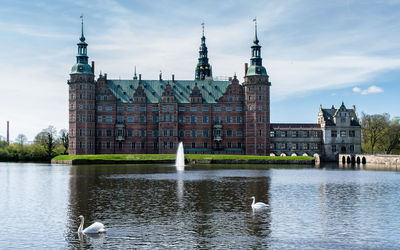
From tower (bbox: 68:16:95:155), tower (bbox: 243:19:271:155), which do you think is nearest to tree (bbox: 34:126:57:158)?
tower (bbox: 68:16:95:155)

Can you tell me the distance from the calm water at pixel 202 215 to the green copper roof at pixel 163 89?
6619 centimetres

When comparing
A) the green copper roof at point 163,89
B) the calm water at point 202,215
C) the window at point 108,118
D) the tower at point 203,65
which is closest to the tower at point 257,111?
the green copper roof at point 163,89

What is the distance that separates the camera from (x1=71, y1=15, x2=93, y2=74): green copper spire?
→ 111 m

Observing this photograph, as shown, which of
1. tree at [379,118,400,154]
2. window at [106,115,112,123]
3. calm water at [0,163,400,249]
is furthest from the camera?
tree at [379,118,400,154]

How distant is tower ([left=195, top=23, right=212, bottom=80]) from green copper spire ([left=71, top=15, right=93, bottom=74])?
41618 mm

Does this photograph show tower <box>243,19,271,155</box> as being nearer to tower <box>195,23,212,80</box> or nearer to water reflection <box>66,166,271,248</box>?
tower <box>195,23,212,80</box>

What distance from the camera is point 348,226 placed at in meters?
28.6

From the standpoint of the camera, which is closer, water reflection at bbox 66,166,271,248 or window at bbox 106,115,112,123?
water reflection at bbox 66,166,271,248

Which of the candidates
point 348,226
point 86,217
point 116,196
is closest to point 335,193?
point 348,226

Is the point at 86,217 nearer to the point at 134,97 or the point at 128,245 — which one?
the point at 128,245

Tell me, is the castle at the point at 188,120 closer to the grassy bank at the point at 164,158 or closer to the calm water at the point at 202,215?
the grassy bank at the point at 164,158

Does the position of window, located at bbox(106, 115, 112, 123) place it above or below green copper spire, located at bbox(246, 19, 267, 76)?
below

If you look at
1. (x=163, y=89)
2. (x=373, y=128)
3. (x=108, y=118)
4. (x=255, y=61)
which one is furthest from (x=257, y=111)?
(x=373, y=128)

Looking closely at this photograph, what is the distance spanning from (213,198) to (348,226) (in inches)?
553
